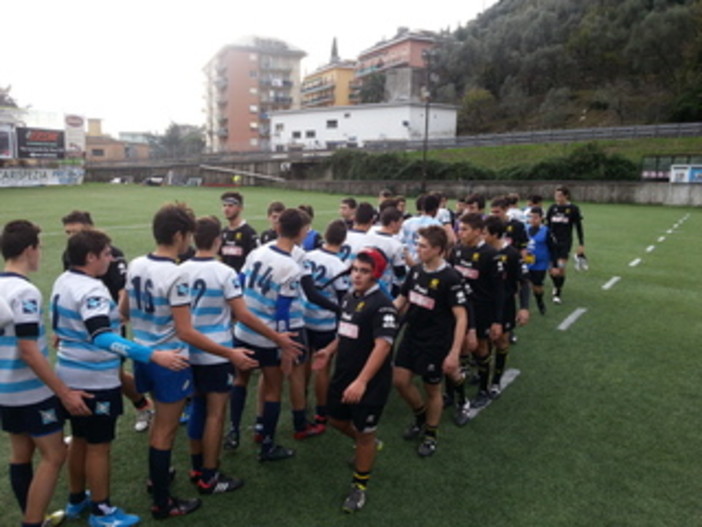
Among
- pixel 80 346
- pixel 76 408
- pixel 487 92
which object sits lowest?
pixel 76 408

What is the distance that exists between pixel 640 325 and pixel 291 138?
6528 cm

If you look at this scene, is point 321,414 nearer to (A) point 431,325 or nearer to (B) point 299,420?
(B) point 299,420

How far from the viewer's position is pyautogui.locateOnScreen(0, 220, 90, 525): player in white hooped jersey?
2.89m

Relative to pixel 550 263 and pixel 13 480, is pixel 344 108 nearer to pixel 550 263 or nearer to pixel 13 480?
pixel 550 263

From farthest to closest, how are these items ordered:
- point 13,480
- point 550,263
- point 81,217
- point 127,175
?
point 127,175
point 550,263
point 81,217
point 13,480

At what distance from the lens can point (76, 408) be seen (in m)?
3.02

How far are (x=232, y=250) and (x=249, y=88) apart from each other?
277 ft

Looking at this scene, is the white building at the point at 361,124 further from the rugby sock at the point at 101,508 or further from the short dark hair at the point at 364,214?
the rugby sock at the point at 101,508

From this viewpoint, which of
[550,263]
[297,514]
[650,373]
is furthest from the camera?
[550,263]

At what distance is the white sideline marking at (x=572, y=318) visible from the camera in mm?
8273

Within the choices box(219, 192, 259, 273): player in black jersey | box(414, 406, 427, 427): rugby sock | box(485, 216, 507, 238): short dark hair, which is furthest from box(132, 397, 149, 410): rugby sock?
box(485, 216, 507, 238): short dark hair

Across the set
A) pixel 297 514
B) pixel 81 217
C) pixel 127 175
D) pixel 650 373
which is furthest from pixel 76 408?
pixel 127 175

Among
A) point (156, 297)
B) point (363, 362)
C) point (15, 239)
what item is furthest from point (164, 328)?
point (363, 362)

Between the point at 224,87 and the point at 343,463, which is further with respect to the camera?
the point at 224,87
